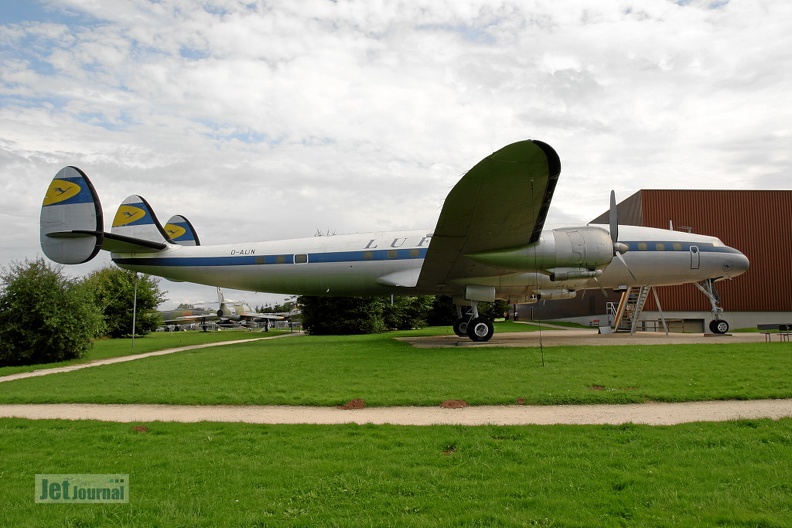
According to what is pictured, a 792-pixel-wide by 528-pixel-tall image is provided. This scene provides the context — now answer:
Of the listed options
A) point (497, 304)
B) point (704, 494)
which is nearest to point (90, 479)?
point (704, 494)

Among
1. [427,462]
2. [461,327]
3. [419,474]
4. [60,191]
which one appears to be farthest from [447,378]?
[60,191]

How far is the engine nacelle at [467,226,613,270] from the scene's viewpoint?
17.8m

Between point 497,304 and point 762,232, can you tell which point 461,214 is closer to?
point 762,232

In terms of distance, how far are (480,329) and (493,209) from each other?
6375 mm

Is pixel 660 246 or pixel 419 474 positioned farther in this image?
pixel 660 246

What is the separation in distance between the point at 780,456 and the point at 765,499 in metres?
1.66

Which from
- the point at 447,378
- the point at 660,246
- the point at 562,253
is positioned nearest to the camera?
the point at 447,378

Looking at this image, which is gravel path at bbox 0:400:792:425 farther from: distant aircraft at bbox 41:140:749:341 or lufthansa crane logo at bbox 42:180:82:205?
lufthansa crane logo at bbox 42:180:82:205

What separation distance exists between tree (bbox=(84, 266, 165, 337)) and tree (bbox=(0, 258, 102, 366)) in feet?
64.7

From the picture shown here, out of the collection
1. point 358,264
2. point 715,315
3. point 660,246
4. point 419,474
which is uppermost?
point 660,246

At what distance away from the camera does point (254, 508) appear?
4902 mm

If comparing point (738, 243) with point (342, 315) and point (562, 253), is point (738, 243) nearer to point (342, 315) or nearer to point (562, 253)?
point (562, 253)

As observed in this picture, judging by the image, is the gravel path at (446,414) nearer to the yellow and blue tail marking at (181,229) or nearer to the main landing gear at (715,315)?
the main landing gear at (715,315)

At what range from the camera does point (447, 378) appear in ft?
40.4
